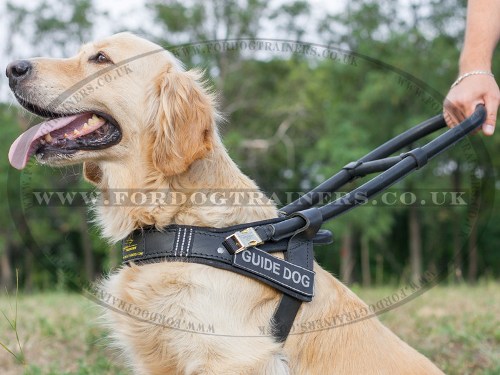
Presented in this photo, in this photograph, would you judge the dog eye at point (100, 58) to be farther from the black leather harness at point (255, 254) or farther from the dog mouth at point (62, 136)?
the black leather harness at point (255, 254)

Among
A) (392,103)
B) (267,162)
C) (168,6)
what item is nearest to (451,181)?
(392,103)

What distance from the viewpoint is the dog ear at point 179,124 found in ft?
10.0

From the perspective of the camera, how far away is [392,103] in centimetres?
2598

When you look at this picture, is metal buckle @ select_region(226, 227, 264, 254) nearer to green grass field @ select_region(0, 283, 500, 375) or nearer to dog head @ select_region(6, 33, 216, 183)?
dog head @ select_region(6, 33, 216, 183)

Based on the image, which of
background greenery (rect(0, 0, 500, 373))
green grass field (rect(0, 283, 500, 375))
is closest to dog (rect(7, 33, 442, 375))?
green grass field (rect(0, 283, 500, 375))

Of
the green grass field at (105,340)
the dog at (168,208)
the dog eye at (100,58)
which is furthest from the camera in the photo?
the green grass field at (105,340)

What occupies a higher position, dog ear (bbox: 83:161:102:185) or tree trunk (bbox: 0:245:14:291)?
dog ear (bbox: 83:161:102:185)

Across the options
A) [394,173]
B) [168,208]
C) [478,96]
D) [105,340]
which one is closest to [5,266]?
[105,340]

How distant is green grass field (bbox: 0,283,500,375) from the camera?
13.6 feet

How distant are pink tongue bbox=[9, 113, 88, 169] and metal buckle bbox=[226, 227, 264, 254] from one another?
1192mm

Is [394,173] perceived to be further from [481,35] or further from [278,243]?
[481,35]

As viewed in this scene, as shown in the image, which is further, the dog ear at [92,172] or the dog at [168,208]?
the dog ear at [92,172]

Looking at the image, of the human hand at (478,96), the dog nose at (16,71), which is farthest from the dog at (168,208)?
the human hand at (478,96)

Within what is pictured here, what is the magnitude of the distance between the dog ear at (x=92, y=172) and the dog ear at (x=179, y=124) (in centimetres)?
51
